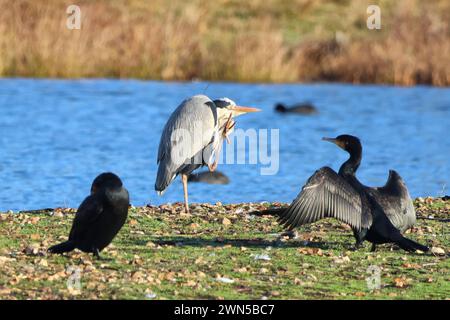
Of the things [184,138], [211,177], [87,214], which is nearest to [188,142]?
[184,138]

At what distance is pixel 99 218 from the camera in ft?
29.6

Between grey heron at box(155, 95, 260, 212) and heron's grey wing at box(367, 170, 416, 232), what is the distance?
2811mm

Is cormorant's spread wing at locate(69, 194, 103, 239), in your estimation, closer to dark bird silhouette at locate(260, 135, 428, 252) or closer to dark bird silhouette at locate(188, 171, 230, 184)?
dark bird silhouette at locate(260, 135, 428, 252)

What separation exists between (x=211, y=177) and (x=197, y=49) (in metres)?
12.8

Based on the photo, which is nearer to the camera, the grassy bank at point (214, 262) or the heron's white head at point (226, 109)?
the grassy bank at point (214, 262)

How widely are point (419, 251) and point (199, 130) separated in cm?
359

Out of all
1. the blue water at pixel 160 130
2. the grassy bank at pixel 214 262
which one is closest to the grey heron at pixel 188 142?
the grassy bank at pixel 214 262

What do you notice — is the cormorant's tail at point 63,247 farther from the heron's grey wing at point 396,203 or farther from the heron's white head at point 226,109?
the heron's white head at point 226,109

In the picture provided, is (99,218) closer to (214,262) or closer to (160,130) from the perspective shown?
(214,262)

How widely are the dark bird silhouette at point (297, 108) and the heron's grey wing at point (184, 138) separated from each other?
16865 millimetres

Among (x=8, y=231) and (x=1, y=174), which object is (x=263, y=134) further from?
(x=8, y=231)

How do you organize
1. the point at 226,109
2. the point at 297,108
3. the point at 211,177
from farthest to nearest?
1. the point at 297,108
2. the point at 211,177
3. the point at 226,109

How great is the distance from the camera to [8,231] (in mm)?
10508

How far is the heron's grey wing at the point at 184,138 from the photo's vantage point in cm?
1255
